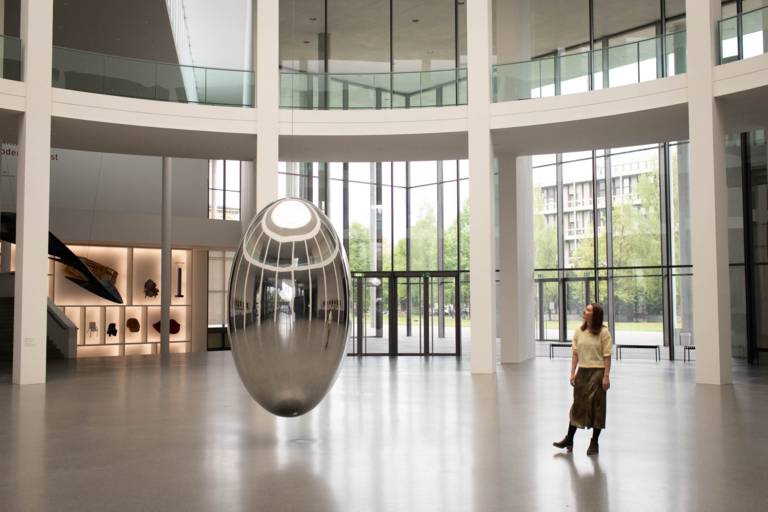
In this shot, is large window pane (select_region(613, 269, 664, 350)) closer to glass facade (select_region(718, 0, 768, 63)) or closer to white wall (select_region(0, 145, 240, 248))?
glass facade (select_region(718, 0, 768, 63))

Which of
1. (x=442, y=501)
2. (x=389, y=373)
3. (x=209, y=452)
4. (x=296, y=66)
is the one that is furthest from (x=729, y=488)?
(x=296, y=66)

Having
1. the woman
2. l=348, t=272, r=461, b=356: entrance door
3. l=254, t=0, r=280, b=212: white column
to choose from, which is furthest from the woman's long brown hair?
l=348, t=272, r=461, b=356: entrance door

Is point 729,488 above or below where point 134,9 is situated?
below

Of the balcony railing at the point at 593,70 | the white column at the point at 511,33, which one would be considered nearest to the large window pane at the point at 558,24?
the white column at the point at 511,33

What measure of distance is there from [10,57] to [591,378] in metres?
15.1

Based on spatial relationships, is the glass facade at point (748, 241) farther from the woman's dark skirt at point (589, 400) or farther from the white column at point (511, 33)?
the woman's dark skirt at point (589, 400)

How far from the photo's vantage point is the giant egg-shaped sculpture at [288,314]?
8.32 m

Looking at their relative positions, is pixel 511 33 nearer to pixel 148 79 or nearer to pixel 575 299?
pixel 575 299

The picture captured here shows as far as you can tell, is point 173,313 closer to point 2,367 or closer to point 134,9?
point 2,367

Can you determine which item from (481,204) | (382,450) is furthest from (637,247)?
(382,450)

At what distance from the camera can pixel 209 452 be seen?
8.79 metres

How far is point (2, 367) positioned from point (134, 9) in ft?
34.1

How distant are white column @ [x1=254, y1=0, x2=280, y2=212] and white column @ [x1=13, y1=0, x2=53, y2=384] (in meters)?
5.04

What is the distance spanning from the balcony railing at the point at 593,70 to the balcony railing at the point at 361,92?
1.26 metres
